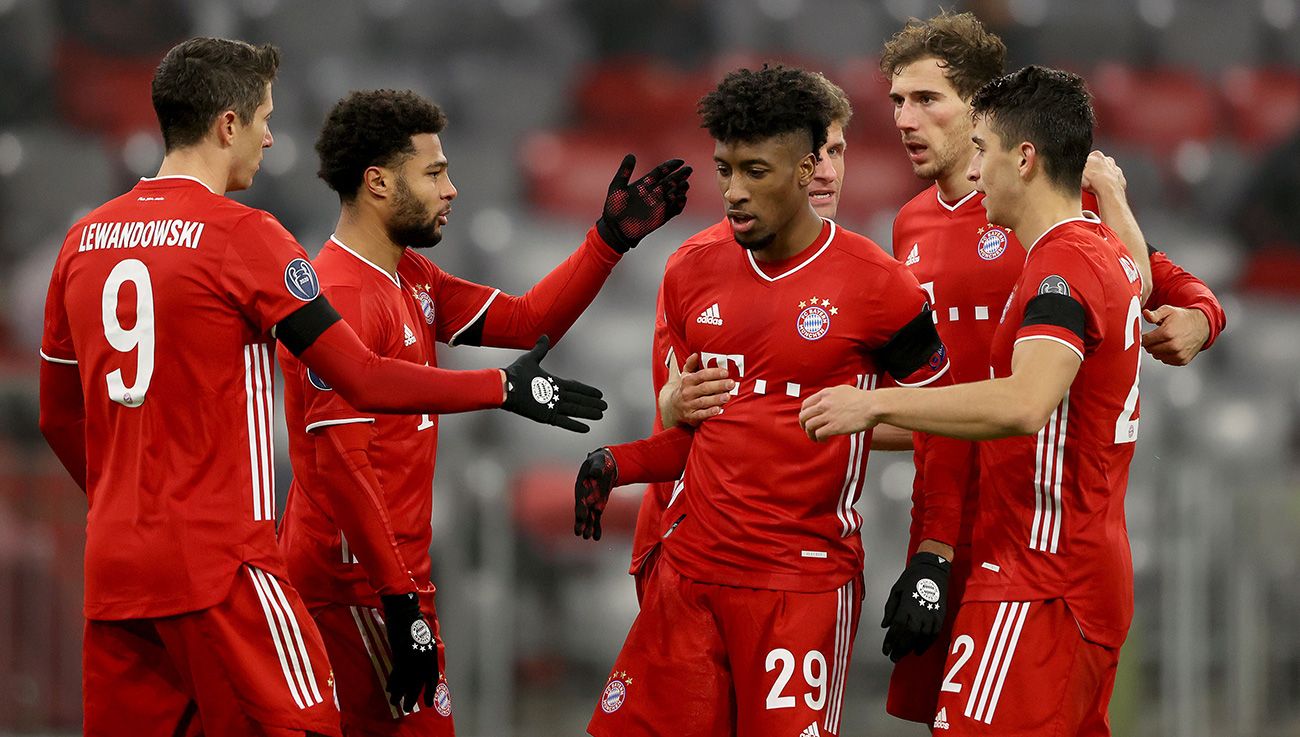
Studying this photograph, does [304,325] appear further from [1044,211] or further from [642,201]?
[1044,211]

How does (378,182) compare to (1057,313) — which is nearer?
(1057,313)

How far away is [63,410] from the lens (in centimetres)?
362

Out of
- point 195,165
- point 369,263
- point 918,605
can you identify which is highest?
point 195,165

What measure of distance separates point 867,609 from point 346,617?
3629 millimetres

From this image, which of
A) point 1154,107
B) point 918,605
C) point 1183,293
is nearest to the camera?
point 918,605

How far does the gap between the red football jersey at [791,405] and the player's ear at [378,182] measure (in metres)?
1.03

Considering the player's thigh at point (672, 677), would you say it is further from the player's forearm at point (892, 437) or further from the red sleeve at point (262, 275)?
the red sleeve at point (262, 275)

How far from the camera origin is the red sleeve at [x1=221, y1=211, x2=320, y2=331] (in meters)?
3.25

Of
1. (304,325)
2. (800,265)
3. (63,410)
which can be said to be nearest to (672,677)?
(800,265)

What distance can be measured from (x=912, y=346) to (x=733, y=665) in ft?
2.94

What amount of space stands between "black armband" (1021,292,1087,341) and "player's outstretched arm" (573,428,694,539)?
0.97 meters

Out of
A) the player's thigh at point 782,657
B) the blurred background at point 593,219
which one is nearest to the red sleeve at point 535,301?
the player's thigh at point 782,657

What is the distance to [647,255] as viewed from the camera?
861 cm

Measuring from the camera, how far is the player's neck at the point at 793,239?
11.8ft
